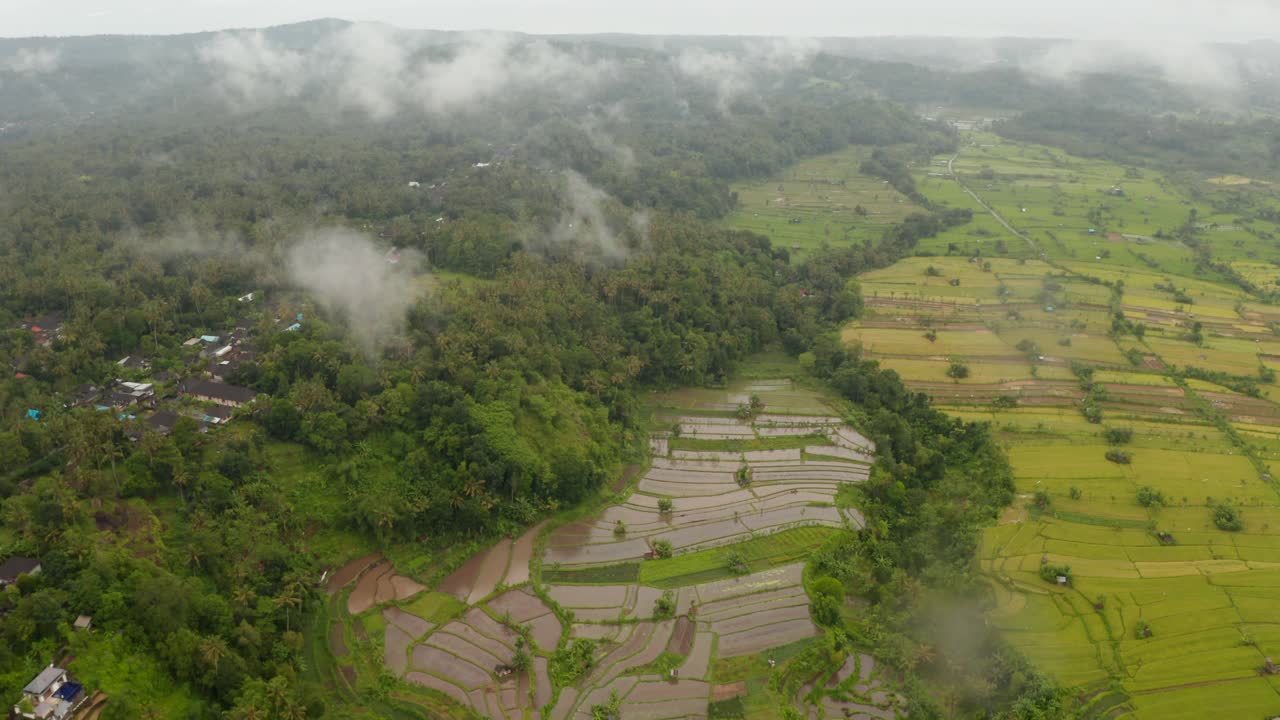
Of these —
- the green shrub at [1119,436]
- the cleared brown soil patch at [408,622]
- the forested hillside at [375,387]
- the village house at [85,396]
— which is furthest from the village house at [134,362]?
the green shrub at [1119,436]

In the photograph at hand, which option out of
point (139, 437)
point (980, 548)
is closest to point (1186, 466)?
point (980, 548)

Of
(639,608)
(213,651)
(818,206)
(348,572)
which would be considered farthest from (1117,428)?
(818,206)

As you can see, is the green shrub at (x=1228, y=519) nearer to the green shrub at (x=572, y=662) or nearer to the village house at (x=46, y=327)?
the green shrub at (x=572, y=662)

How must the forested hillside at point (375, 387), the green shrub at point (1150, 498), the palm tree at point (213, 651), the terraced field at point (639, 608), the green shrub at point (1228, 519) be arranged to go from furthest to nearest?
1. the green shrub at point (1150, 498)
2. the green shrub at point (1228, 519)
3. the terraced field at point (639, 608)
4. the forested hillside at point (375, 387)
5. the palm tree at point (213, 651)

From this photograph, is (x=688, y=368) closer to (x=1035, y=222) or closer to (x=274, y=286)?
(x=274, y=286)

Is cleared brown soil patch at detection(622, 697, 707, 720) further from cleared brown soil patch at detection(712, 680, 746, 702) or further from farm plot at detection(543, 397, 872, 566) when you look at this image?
farm plot at detection(543, 397, 872, 566)

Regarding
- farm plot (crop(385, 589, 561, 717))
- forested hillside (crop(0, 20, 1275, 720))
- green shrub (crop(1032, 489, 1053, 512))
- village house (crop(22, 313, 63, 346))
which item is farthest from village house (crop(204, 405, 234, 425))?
green shrub (crop(1032, 489, 1053, 512))
